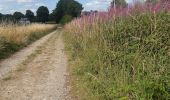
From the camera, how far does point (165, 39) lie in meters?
8.02

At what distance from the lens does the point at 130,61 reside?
772cm

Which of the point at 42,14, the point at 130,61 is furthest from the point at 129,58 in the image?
the point at 42,14

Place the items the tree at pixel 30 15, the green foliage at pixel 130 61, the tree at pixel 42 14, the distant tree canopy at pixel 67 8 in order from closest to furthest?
1. the green foliage at pixel 130 61
2. the distant tree canopy at pixel 67 8
3. the tree at pixel 30 15
4. the tree at pixel 42 14

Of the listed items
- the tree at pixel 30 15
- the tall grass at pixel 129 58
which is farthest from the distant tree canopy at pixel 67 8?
the tall grass at pixel 129 58

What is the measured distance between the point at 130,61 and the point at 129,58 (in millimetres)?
148

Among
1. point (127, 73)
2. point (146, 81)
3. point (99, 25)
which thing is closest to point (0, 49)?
point (99, 25)

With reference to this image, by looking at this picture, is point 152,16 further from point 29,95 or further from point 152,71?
point 29,95

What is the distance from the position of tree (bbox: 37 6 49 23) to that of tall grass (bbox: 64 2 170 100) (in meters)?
103

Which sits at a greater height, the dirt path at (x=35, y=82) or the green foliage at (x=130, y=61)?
the green foliage at (x=130, y=61)

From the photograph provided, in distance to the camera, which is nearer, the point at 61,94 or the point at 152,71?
the point at 152,71

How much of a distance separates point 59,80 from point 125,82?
4.16m

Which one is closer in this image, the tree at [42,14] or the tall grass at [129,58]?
the tall grass at [129,58]

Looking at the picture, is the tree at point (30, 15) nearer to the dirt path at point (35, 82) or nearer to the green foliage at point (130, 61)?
the dirt path at point (35, 82)

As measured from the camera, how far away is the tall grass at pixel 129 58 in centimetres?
610
